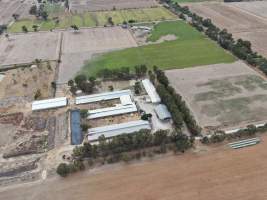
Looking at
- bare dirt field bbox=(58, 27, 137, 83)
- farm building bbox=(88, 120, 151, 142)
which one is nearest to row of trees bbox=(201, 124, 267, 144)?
farm building bbox=(88, 120, 151, 142)

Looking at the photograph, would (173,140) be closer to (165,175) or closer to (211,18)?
(165,175)

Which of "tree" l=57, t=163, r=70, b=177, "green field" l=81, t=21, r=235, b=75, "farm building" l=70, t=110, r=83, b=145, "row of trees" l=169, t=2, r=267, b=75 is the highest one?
"row of trees" l=169, t=2, r=267, b=75

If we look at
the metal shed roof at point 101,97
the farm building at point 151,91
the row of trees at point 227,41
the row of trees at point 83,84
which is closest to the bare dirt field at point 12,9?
the row of trees at point 227,41

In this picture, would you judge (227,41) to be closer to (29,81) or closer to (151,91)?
(151,91)

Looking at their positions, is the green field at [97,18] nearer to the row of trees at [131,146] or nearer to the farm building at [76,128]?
the farm building at [76,128]

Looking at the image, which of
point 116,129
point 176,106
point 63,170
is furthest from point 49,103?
point 176,106

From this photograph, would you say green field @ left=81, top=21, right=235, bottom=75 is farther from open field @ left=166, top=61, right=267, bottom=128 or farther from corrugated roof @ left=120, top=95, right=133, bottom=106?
corrugated roof @ left=120, top=95, right=133, bottom=106

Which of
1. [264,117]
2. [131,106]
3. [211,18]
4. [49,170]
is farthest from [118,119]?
[211,18]
